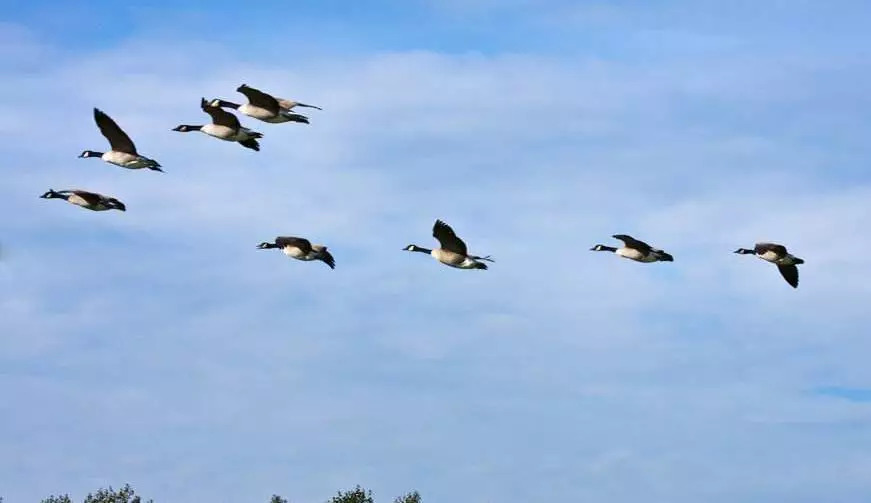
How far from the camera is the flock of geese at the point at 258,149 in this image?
33.3 meters

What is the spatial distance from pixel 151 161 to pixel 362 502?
4010 centimetres

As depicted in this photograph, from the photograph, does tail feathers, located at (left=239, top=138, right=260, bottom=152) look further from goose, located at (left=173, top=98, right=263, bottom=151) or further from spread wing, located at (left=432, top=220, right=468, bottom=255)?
spread wing, located at (left=432, top=220, right=468, bottom=255)

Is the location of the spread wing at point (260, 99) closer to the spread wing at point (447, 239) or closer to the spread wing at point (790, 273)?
the spread wing at point (447, 239)

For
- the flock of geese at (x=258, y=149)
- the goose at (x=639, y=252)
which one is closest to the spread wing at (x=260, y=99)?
the flock of geese at (x=258, y=149)

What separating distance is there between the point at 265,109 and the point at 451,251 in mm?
5085

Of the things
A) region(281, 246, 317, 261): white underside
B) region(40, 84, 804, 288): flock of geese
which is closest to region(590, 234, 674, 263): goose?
region(40, 84, 804, 288): flock of geese

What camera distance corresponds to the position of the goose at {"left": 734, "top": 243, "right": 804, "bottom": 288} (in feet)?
117

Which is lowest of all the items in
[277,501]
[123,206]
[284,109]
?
[123,206]

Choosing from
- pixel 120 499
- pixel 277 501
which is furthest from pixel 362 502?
pixel 277 501

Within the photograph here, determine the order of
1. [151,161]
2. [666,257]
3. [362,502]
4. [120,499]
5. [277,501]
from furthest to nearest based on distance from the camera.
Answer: [277,501] → [120,499] → [362,502] → [666,257] → [151,161]

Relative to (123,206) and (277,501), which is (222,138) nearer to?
(123,206)

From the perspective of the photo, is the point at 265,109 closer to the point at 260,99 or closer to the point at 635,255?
the point at 260,99

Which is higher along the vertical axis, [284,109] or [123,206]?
[284,109]

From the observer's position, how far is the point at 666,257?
35.8 metres
